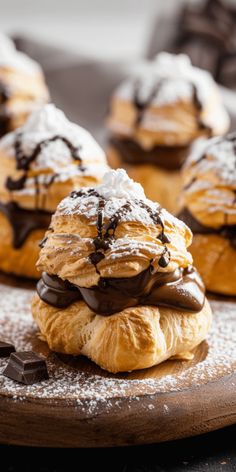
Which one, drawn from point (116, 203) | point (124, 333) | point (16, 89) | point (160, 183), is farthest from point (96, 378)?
point (16, 89)

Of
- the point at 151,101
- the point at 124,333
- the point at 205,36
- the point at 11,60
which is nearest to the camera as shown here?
the point at 124,333

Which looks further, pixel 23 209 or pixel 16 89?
pixel 16 89

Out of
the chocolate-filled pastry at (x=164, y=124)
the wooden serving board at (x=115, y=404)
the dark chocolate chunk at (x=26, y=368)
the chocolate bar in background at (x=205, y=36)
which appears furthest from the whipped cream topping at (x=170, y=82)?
the dark chocolate chunk at (x=26, y=368)

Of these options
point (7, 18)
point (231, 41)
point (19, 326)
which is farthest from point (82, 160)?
point (7, 18)

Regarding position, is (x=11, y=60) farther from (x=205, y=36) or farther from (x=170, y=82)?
(x=205, y=36)

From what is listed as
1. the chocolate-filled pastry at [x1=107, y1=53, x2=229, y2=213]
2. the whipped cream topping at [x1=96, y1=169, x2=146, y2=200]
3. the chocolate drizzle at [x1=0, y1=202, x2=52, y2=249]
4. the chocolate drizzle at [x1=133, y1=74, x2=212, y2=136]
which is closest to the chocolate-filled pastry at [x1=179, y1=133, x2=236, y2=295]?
the chocolate drizzle at [x1=0, y1=202, x2=52, y2=249]

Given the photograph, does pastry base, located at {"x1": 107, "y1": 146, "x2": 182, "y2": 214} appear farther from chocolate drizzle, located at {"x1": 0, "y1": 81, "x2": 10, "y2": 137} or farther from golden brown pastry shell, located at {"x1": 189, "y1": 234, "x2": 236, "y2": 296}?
golden brown pastry shell, located at {"x1": 189, "y1": 234, "x2": 236, "y2": 296}
